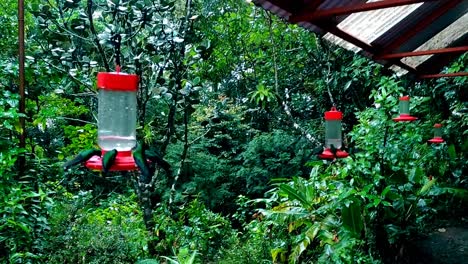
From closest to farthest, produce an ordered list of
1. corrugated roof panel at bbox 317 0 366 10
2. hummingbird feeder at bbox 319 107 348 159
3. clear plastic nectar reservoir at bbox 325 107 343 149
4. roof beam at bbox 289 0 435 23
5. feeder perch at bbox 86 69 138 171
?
feeder perch at bbox 86 69 138 171, roof beam at bbox 289 0 435 23, corrugated roof panel at bbox 317 0 366 10, hummingbird feeder at bbox 319 107 348 159, clear plastic nectar reservoir at bbox 325 107 343 149

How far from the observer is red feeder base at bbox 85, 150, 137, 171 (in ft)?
3.77

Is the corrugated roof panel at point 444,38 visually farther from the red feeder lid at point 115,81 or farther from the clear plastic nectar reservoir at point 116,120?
the red feeder lid at point 115,81

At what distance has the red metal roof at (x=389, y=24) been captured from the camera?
81.0 inches

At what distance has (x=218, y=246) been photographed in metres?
4.59

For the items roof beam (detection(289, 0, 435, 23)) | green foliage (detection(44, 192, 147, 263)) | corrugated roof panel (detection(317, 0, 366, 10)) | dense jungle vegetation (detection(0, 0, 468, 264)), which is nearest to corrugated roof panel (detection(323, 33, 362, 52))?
dense jungle vegetation (detection(0, 0, 468, 264))

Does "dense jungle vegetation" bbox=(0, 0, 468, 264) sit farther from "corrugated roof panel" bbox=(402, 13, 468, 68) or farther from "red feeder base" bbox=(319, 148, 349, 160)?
"corrugated roof panel" bbox=(402, 13, 468, 68)

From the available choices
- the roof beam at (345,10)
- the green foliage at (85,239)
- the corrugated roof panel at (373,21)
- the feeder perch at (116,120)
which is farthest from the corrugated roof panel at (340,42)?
the green foliage at (85,239)

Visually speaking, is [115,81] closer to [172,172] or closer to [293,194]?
[172,172]

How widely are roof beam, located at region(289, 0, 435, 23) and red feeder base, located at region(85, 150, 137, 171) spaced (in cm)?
131

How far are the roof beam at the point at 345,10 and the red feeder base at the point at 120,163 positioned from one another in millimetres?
1306

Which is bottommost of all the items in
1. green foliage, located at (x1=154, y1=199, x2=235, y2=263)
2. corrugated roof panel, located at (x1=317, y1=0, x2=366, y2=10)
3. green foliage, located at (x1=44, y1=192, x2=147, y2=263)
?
green foliage, located at (x1=154, y1=199, x2=235, y2=263)

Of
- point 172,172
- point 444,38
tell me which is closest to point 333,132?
point 172,172

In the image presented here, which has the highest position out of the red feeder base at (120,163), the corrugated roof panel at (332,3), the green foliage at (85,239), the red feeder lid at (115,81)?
the corrugated roof panel at (332,3)

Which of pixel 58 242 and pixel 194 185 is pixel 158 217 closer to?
pixel 58 242
